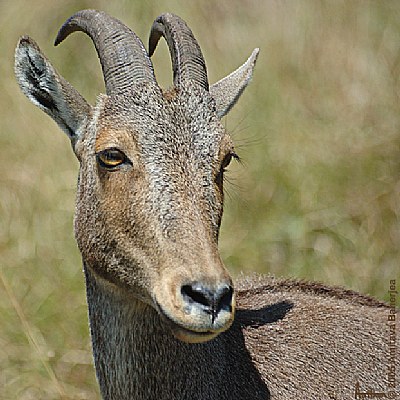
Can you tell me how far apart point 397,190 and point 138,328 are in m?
5.85

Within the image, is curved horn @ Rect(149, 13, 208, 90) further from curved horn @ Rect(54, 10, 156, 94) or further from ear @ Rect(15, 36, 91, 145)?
ear @ Rect(15, 36, 91, 145)

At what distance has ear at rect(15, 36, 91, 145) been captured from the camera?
5172 mm

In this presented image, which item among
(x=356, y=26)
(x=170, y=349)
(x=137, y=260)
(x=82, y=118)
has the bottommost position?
(x=170, y=349)

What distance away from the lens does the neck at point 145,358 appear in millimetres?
5031

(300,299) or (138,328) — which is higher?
(300,299)

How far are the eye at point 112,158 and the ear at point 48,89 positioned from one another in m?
0.48

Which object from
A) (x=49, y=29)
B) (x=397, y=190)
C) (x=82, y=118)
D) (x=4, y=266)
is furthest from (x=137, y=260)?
(x=49, y=29)

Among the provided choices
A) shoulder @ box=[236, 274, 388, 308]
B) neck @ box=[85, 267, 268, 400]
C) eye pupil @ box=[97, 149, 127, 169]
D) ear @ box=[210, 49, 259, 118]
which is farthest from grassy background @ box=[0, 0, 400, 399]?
eye pupil @ box=[97, 149, 127, 169]

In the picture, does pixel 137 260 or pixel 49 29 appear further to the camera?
pixel 49 29

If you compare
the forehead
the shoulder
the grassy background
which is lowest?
the shoulder

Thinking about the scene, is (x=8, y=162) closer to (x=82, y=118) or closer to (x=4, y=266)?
(x=4, y=266)

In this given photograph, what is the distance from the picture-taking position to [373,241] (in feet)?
32.0

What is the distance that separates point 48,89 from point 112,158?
0.74 m

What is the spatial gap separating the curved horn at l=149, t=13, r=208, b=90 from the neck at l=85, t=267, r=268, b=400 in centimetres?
133
